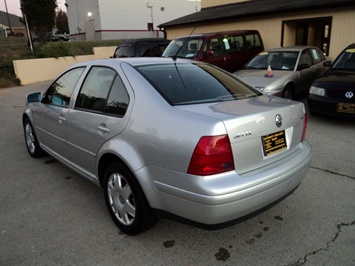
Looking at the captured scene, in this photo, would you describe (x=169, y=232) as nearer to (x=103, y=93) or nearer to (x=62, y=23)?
(x=103, y=93)

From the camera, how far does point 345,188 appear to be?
11.7ft

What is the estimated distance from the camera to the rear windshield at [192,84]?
8.82ft

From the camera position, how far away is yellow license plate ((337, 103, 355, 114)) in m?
5.57

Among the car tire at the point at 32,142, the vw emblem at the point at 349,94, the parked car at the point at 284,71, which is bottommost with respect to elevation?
the car tire at the point at 32,142

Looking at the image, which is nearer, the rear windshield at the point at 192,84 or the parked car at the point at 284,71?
the rear windshield at the point at 192,84

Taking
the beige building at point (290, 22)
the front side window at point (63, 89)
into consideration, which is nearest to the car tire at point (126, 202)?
the front side window at point (63, 89)

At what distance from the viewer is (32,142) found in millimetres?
4863

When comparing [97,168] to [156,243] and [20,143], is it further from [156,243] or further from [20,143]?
[20,143]

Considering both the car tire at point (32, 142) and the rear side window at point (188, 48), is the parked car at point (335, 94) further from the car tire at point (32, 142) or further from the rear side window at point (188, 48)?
the car tire at point (32, 142)

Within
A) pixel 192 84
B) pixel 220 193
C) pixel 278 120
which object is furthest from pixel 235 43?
pixel 220 193

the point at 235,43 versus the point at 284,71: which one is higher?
the point at 235,43

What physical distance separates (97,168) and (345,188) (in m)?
2.76

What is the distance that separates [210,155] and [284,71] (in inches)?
242

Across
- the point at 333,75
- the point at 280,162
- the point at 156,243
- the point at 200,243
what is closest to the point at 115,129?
the point at 156,243
